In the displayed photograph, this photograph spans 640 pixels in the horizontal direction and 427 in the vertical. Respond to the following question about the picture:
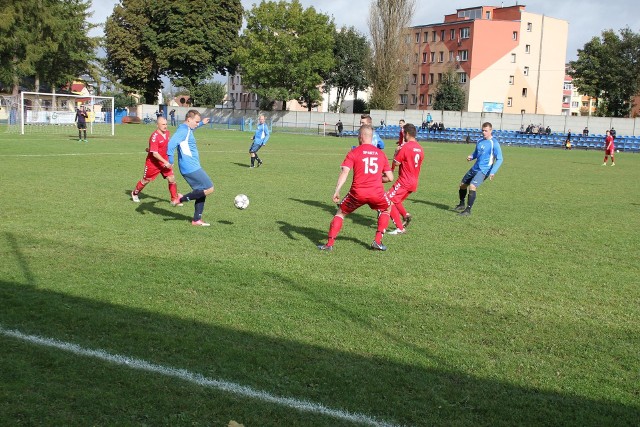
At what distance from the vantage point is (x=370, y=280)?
25.1 ft

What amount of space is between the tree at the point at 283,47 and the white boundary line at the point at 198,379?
218 ft

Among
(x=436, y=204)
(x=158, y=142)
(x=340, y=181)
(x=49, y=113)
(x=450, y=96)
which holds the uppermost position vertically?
(x=450, y=96)

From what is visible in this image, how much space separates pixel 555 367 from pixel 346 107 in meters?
94.4

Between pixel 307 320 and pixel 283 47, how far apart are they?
220 feet

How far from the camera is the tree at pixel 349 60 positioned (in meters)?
81.4

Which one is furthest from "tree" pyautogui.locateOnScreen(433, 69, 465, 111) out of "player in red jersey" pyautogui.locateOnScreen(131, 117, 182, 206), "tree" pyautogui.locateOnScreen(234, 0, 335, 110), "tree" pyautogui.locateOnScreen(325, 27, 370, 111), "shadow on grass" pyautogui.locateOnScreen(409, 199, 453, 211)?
"player in red jersey" pyautogui.locateOnScreen(131, 117, 182, 206)

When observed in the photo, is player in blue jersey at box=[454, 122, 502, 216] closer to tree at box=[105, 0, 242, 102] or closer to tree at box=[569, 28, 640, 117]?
tree at box=[105, 0, 242, 102]

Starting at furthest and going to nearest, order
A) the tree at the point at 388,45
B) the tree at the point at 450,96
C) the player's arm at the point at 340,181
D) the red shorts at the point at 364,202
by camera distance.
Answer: the tree at the point at 450,96 → the tree at the point at 388,45 → the red shorts at the point at 364,202 → the player's arm at the point at 340,181

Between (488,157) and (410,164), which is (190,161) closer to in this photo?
(410,164)

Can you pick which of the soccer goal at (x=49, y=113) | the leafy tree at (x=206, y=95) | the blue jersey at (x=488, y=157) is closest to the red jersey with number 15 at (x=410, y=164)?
the blue jersey at (x=488, y=157)

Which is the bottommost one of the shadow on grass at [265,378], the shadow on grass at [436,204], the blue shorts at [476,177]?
the shadow on grass at [265,378]

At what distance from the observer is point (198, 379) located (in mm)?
4633

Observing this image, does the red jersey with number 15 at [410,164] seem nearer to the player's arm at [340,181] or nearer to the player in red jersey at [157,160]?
the player's arm at [340,181]

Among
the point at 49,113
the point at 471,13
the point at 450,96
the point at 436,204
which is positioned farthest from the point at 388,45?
the point at 436,204
